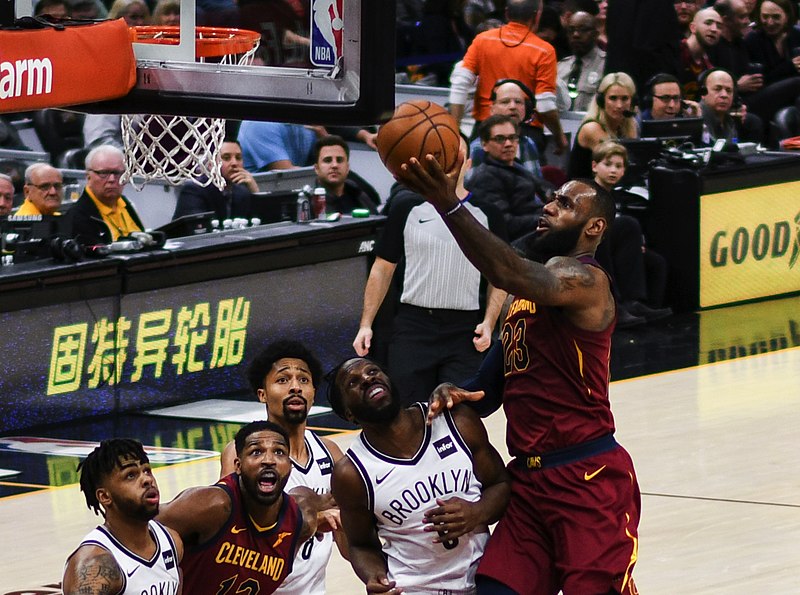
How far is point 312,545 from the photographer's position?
6.16 meters

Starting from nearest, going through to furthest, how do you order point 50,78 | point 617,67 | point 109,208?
1. point 50,78
2. point 109,208
3. point 617,67

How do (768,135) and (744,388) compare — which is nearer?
(744,388)

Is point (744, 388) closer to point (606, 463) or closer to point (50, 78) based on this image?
point (606, 463)

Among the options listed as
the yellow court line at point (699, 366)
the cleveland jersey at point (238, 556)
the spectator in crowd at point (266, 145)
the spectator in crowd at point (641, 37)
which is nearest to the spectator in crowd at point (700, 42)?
the spectator in crowd at point (641, 37)

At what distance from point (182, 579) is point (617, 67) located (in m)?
10.1

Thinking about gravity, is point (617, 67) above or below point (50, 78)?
below

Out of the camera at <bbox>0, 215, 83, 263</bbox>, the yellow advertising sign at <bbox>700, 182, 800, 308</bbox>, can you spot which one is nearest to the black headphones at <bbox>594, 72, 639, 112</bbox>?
the yellow advertising sign at <bbox>700, 182, 800, 308</bbox>

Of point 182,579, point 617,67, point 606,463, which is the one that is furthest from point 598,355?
point 617,67

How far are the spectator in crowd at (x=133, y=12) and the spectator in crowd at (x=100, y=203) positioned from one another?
2034 mm

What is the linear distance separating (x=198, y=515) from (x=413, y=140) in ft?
4.56

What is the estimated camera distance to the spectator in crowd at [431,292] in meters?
9.07

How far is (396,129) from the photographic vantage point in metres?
5.87

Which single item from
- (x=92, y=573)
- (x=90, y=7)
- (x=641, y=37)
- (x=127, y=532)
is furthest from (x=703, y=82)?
(x=92, y=573)

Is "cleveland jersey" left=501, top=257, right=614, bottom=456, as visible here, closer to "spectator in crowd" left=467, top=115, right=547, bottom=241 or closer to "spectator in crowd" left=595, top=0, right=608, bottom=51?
"spectator in crowd" left=467, top=115, right=547, bottom=241
